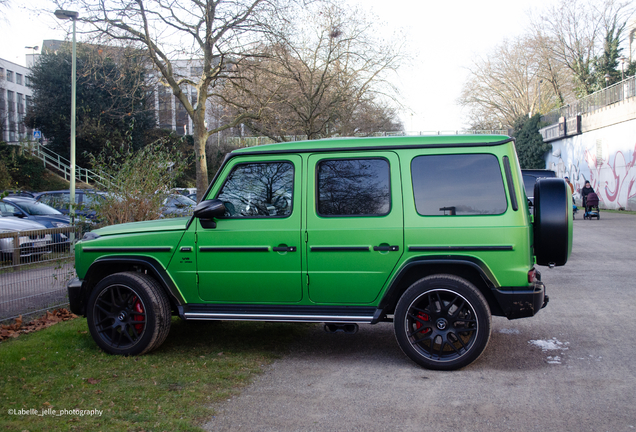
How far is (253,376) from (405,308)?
141 cm

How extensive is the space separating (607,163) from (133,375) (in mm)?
33677

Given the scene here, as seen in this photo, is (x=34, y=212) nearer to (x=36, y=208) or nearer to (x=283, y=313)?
(x=36, y=208)

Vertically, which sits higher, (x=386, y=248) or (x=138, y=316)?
(x=386, y=248)

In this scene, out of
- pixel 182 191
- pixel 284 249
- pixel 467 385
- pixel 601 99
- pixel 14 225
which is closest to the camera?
pixel 467 385

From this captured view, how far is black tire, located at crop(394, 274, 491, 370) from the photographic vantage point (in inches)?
191

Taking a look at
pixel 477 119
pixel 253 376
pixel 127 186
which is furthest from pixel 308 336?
pixel 477 119

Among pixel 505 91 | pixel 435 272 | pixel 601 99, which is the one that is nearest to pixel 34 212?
pixel 435 272

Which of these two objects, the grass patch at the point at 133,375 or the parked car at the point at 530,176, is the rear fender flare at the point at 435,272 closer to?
the grass patch at the point at 133,375

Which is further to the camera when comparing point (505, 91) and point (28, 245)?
point (505, 91)

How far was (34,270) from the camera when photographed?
22.9 ft

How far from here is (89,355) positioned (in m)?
5.43

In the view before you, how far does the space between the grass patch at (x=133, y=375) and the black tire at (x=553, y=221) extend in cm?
265

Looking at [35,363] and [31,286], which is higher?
[31,286]

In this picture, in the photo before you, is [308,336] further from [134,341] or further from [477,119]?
[477,119]
